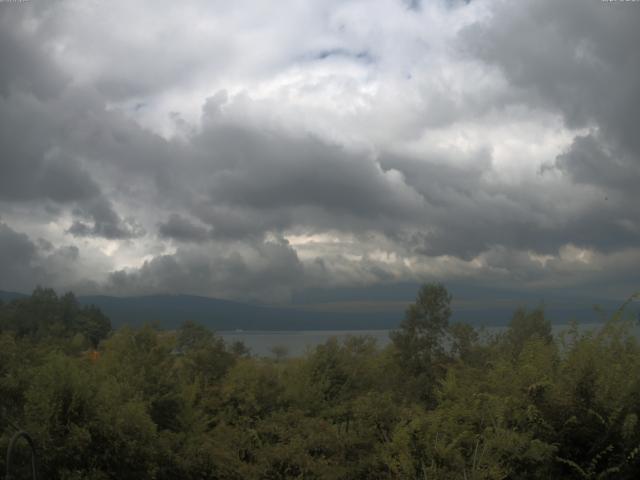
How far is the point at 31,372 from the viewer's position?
1208cm

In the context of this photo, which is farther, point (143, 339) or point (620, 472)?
point (143, 339)

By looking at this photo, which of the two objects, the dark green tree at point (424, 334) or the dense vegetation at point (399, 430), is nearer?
→ the dense vegetation at point (399, 430)

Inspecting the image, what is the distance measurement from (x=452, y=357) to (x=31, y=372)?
27.9m

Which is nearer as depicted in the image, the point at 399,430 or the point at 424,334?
the point at 399,430

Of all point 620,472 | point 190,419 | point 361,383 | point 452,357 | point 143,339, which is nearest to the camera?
point 620,472

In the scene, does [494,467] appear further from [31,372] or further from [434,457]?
[31,372]

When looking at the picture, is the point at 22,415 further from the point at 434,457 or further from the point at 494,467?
the point at 494,467

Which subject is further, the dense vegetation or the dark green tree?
the dark green tree

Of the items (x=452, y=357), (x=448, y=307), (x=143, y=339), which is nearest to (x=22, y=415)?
(x=143, y=339)

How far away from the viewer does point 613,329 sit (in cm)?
1146

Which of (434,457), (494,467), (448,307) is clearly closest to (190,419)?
(434,457)

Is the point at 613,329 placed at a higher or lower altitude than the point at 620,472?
higher

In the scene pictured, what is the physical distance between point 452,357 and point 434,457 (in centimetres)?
2668

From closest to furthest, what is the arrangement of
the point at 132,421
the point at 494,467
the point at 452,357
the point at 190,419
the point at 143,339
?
the point at 494,467 < the point at 132,421 < the point at 190,419 < the point at 143,339 < the point at 452,357
